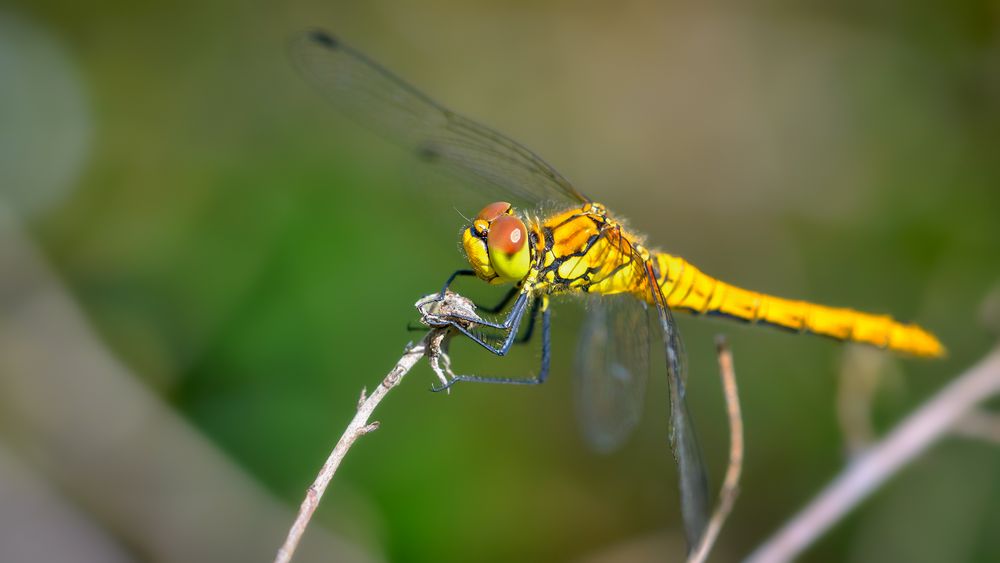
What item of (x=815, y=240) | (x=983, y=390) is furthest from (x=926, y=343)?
(x=815, y=240)

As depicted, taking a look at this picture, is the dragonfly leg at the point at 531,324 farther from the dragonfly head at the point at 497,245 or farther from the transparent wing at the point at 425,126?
the transparent wing at the point at 425,126

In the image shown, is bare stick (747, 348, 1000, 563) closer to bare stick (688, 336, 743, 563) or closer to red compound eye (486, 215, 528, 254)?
bare stick (688, 336, 743, 563)

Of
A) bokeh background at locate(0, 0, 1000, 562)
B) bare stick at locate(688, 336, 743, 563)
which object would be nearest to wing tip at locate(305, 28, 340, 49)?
bokeh background at locate(0, 0, 1000, 562)

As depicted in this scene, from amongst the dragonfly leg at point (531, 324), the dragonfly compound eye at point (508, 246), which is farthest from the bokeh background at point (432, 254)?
the dragonfly compound eye at point (508, 246)

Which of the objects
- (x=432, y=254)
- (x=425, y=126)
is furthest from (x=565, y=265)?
(x=432, y=254)

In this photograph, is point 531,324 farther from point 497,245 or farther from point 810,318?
point 810,318

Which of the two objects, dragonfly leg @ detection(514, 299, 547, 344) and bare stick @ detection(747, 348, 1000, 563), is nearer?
bare stick @ detection(747, 348, 1000, 563)
